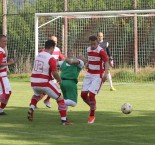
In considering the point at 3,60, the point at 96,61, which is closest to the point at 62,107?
the point at 96,61

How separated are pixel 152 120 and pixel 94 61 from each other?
71.3 inches

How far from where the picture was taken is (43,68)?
46.1 ft

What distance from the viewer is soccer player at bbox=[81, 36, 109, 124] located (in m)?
14.6

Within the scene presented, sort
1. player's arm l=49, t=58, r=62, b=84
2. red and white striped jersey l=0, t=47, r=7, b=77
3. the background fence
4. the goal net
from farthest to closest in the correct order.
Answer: the goal net < the background fence < red and white striped jersey l=0, t=47, r=7, b=77 < player's arm l=49, t=58, r=62, b=84

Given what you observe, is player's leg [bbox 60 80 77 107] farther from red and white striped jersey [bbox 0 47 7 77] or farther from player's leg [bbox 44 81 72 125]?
red and white striped jersey [bbox 0 47 7 77]

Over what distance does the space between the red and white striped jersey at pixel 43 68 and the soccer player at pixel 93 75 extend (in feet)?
3.24

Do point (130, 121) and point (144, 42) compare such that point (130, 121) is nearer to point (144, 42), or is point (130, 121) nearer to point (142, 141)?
point (142, 141)

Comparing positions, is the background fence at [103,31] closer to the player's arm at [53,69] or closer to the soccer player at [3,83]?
the soccer player at [3,83]

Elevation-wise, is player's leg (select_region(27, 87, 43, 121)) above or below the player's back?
below

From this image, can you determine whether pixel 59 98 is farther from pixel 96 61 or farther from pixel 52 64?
pixel 96 61

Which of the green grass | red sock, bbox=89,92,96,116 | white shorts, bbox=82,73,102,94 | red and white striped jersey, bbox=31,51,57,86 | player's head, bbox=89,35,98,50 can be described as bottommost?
the green grass

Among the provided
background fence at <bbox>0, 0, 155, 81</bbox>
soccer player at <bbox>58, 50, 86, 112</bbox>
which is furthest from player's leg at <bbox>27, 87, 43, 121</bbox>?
background fence at <bbox>0, 0, 155, 81</bbox>

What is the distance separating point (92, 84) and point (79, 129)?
1.64 m

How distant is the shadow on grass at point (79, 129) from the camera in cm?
1170
